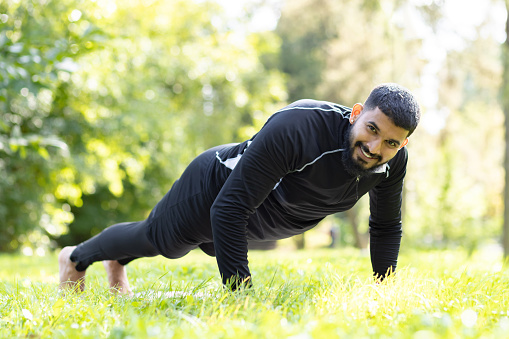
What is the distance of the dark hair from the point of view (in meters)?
2.71

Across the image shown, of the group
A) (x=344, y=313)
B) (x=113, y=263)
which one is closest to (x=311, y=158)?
(x=344, y=313)

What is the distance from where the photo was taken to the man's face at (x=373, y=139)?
2734 millimetres

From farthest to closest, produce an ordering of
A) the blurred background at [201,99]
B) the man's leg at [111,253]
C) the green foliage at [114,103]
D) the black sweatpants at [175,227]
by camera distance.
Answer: the blurred background at [201,99] < the green foliage at [114,103] < the man's leg at [111,253] < the black sweatpants at [175,227]

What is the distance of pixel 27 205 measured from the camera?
1285 cm

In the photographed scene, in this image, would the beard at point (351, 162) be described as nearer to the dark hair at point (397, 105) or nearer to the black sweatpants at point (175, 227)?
the dark hair at point (397, 105)

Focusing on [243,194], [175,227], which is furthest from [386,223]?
[175,227]

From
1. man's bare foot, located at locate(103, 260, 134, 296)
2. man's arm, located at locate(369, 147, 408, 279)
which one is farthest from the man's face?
man's bare foot, located at locate(103, 260, 134, 296)

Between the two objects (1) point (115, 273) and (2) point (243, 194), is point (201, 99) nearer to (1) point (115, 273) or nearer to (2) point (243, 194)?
(1) point (115, 273)

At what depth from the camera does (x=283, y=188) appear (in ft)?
10.1

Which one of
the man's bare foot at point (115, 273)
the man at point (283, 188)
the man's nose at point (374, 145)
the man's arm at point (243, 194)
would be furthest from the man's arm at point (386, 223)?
the man's bare foot at point (115, 273)

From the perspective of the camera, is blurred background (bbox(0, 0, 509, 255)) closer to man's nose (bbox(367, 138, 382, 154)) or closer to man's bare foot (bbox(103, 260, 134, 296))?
man's bare foot (bbox(103, 260, 134, 296))

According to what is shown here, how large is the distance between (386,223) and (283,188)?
867 millimetres

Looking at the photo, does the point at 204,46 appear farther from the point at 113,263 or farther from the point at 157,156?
Result: the point at 113,263

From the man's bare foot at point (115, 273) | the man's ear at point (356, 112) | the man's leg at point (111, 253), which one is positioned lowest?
the man's bare foot at point (115, 273)
